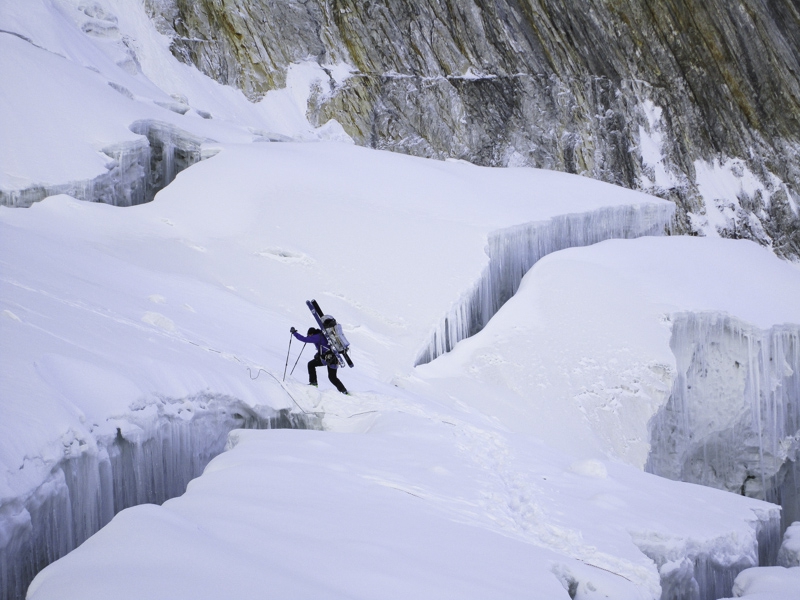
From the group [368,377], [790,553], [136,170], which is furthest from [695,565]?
[136,170]

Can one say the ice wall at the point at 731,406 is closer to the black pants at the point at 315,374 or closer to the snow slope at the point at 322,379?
the snow slope at the point at 322,379

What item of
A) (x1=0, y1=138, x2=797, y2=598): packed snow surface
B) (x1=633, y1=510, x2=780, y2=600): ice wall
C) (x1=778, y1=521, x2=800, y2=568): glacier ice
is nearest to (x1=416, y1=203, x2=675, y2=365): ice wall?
(x1=0, y1=138, x2=797, y2=598): packed snow surface

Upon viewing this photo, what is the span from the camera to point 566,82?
2861cm

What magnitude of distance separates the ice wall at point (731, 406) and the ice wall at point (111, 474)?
26.9 feet

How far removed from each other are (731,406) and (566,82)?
18.8m

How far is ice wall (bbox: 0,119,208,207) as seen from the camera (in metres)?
12.9

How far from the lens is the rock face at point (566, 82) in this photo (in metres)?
26.5

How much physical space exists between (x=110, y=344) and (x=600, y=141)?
25759 mm

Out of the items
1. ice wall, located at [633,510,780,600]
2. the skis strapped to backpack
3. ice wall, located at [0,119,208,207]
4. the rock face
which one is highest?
the rock face

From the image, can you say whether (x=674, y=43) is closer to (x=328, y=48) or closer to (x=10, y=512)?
(x=328, y=48)

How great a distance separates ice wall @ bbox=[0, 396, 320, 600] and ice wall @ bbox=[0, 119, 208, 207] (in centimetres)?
826

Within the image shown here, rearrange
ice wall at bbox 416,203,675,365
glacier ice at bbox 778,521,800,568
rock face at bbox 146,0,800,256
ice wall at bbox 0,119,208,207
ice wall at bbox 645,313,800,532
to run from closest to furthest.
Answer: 1. glacier ice at bbox 778,521,800,568
2. ice wall at bbox 416,203,675,365
3. ice wall at bbox 645,313,800,532
4. ice wall at bbox 0,119,208,207
5. rock face at bbox 146,0,800,256

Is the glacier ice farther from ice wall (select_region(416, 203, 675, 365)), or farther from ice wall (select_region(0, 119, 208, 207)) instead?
ice wall (select_region(0, 119, 208, 207))

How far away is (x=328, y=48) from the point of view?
27.1 m
